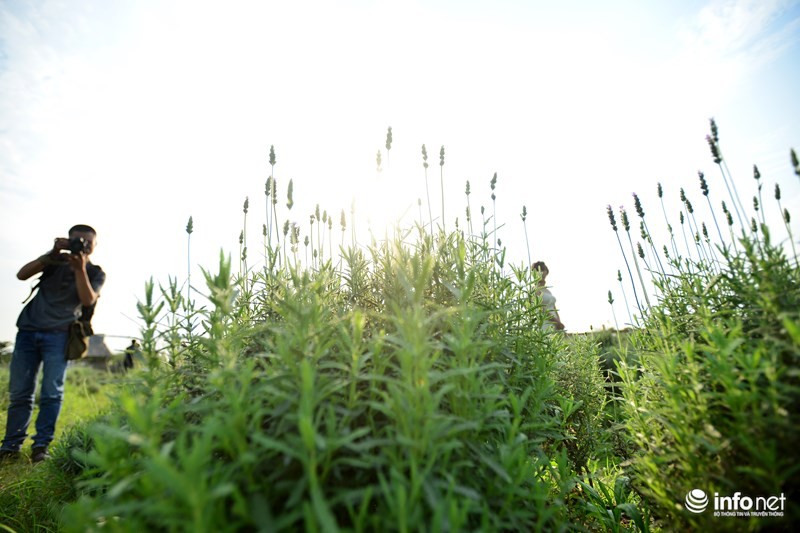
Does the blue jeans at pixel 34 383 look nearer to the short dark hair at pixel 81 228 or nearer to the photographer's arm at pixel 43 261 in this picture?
the photographer's arm at pixel 43 261

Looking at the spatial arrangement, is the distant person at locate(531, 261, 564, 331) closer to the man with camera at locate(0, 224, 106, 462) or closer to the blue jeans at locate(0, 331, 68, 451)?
the man with camera at locate(0, 224, 106, 462)

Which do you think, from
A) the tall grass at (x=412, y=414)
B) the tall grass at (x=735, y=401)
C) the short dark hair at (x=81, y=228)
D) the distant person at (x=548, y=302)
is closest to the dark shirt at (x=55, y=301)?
the short dark hair at (x=81, y=228)

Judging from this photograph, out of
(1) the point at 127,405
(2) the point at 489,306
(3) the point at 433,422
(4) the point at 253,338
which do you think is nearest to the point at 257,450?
(1) the point at 127,405

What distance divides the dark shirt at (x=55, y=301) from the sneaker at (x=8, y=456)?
1282 millimetres

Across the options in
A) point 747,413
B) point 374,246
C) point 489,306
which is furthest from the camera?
point 374,246

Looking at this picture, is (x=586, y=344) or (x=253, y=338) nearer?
(x=253, y=338)

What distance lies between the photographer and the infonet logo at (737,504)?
1.20m

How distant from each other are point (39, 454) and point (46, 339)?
1.21 m

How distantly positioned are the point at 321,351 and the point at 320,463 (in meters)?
0.36

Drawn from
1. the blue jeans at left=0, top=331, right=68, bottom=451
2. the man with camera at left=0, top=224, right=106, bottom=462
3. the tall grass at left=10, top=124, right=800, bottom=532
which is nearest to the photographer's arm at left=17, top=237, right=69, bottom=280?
the man with camera at left=0, top=224, right=106, bottom=462

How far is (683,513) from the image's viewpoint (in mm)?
1493

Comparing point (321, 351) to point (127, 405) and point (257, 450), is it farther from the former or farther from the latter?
point (127, 405)

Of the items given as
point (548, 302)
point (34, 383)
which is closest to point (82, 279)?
point (34, 383)

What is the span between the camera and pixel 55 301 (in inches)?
181
